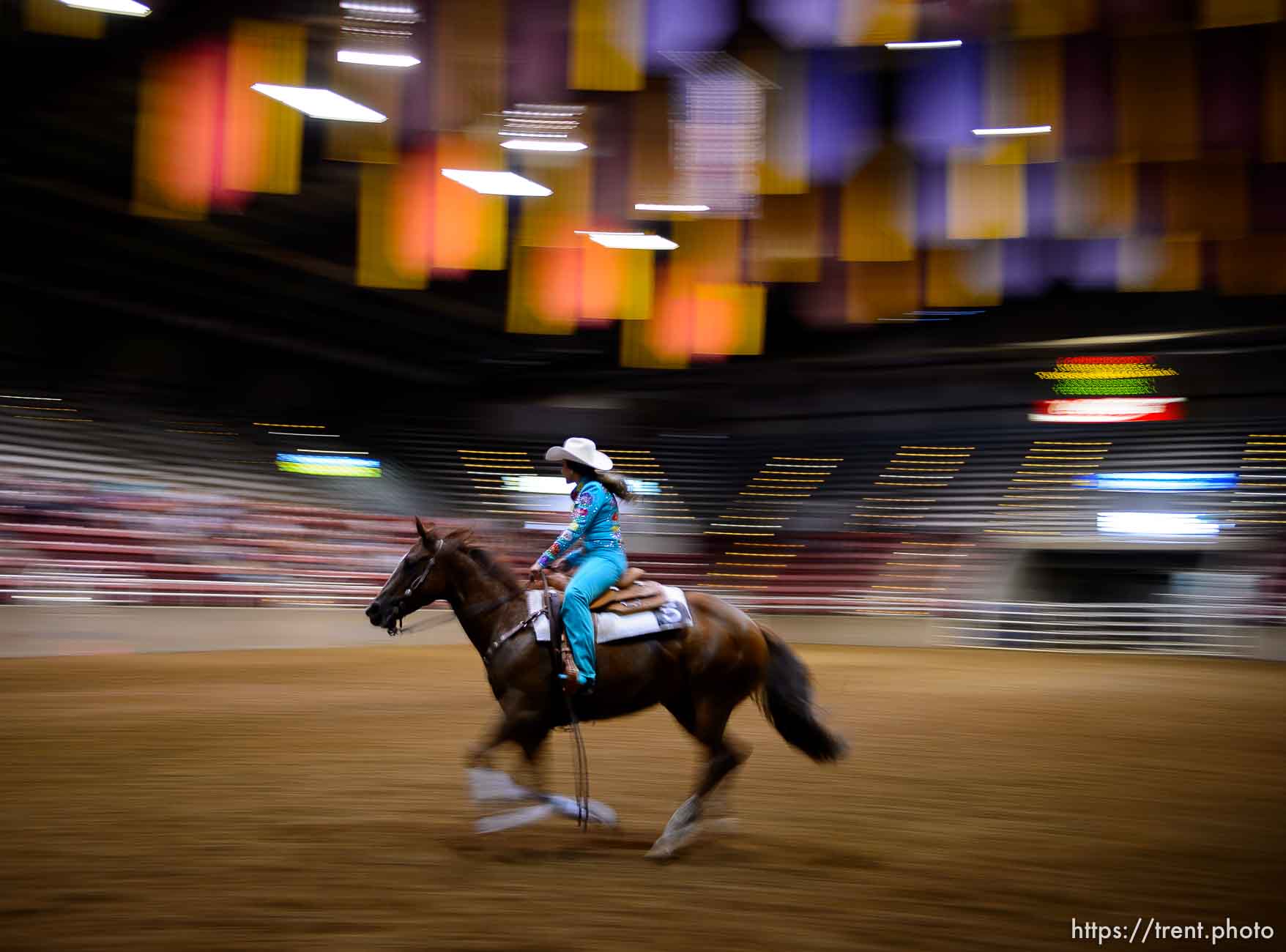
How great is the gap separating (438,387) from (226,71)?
1668 centimetres

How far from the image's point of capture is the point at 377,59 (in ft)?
38.2

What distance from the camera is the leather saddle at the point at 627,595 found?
485 cm

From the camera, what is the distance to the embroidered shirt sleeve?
479 centimetres

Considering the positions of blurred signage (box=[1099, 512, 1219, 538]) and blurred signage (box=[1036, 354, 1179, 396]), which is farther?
blurred signage (box=[1036, 354, 1179, 396])

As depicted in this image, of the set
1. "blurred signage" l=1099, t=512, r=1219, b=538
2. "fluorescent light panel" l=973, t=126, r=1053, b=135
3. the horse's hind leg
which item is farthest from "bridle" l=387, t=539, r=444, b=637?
"blurred signage" l=1099, t=512, r=1219, b=538

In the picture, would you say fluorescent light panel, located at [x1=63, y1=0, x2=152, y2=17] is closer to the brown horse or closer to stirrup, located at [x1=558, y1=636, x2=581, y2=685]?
the brown horse

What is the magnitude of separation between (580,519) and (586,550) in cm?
20

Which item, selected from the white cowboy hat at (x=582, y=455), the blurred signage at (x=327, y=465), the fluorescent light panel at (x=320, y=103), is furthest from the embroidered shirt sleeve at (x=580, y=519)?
the blurred signage at (x=327, y=465)

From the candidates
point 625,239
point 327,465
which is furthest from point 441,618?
point 327,465

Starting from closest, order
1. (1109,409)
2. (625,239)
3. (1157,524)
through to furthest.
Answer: (625,239) < (1157,524) < (1109,409)

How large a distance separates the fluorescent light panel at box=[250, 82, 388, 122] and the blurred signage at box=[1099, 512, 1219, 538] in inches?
590

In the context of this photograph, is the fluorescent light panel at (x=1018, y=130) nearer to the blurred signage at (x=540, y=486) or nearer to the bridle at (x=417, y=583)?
the bridle at (x=417, y=583)

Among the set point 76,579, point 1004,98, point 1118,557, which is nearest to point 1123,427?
point 1118,557

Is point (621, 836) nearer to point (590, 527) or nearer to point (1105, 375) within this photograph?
point (590, 527)
